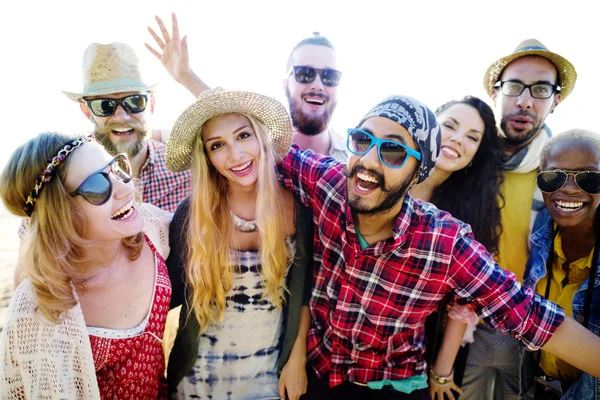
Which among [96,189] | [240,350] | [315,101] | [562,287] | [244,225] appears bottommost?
[240,350]

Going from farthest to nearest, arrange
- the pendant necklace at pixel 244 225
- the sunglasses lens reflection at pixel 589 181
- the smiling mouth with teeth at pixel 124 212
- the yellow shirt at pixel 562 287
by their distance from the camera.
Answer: the pendant necklace at pixel 244 225 < the yellow shirt at pixel 562 287 < the sunglasses lens reflection at pixel 589 181 < the smiling mouth with teeth at pixel 124 212

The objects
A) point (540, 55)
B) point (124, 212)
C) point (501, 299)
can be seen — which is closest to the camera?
point (501, 299)

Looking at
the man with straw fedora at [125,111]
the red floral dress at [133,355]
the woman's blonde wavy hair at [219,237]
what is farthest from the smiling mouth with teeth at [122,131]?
the red floral dress at [133,355]

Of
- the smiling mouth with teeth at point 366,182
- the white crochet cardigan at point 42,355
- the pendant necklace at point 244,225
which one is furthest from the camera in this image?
the pendant necklace at point 244,225

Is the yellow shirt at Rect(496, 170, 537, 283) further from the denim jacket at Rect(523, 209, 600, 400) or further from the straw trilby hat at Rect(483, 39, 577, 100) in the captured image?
the straw trilby hat at Rect(483, 39, 577, 100)

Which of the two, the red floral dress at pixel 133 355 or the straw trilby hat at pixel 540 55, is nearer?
the red floral dress at pixel 133 355

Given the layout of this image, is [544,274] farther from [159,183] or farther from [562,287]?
[159,183]

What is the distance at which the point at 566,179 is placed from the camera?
242cm

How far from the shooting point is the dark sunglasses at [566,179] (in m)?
2.35

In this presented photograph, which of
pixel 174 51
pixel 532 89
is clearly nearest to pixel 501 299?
pixel 532 89

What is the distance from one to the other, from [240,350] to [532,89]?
3.30m

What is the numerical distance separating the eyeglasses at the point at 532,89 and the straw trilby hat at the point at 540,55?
172mm

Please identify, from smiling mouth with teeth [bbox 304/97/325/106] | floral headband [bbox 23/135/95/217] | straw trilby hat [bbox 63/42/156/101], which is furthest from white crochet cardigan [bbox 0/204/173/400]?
smiling mouth with teeth [bbox 304/97/325/106]

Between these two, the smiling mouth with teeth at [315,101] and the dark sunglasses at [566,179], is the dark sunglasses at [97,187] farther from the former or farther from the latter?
the dark sunglasses at [566,179]
